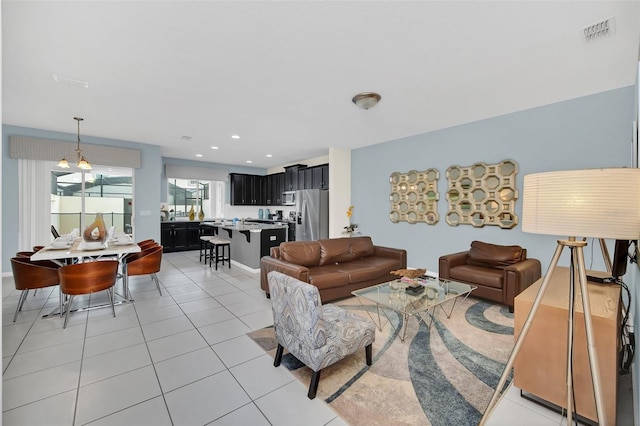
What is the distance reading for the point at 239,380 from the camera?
2197 mm

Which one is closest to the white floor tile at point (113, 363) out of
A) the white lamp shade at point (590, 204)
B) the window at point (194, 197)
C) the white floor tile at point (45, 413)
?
the white floor tile at point (45, 413)

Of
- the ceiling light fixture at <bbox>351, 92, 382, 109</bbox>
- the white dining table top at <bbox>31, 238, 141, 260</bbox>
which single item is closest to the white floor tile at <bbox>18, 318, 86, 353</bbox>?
the white dining table top at <bbox>31, 238, 141, 260</bbox>

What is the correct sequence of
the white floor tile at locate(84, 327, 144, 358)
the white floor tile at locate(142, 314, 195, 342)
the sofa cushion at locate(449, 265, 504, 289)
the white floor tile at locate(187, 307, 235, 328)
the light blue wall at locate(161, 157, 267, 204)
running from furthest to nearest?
1. the light blue wall at locate(161, 157, 267, 204)
2. the sofa cushion at locate(449, 265, 504, 289)
3. the white floor tile at locate(187, 307, 235, 328)
4. the white floor tile at locate(142, 314, 195, 342)
5. the white floor tile at locate(84, 327, 144, 358)

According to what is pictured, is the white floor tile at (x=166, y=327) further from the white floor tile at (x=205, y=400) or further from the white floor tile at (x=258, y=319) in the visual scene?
the white floor tile at (x=205, y=400)

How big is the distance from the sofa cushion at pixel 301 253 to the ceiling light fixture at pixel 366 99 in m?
2.03

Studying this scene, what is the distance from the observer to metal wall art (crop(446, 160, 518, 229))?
4.15 metres

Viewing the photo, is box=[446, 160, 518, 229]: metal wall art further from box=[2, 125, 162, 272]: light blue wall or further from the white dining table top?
box=[2, 125, 162, 272]: light blue wall

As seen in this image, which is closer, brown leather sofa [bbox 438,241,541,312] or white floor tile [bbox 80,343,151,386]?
white floor tile [bbox 80,343,151,386]

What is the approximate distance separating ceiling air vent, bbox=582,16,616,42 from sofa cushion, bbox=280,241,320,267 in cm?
350

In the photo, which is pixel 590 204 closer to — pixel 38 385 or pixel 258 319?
pixel 258 319

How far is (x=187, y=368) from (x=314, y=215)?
4518 millimetres

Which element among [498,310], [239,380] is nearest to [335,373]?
[239,380]

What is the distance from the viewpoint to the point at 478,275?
374cm

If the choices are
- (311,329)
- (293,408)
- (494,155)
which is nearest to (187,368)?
(293,408)
